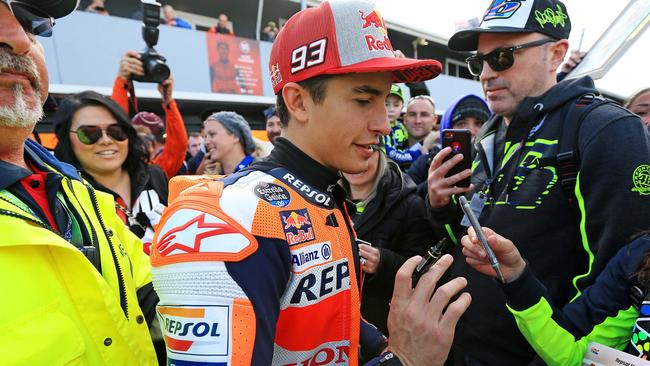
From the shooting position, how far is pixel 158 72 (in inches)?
131

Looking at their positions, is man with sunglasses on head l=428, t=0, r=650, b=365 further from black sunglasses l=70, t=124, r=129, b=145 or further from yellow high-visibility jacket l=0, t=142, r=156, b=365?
black sunglasses l=70, t=124, r=129, b=145

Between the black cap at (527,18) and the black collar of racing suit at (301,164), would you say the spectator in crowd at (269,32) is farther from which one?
the black collar of racing suit at (301,164)

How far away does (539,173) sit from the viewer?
1811 mm

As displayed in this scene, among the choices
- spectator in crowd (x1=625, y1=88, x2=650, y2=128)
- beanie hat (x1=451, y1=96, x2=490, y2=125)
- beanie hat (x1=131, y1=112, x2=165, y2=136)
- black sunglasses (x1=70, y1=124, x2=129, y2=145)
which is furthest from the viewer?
beanie hat (x1=131, y1=112, x2=165, y2=136)

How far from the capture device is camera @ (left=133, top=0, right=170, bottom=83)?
3.29 metres

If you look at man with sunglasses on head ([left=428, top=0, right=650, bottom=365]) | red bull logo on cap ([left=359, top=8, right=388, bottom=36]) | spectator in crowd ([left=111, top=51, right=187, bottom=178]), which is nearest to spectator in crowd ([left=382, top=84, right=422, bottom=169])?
spectator in crowd ([left=111, top=51, right=187, bottom=178])

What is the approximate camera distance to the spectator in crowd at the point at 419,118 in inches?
203

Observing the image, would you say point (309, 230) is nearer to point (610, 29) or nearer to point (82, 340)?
point (82, 340)

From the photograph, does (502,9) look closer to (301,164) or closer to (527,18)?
(527,18)

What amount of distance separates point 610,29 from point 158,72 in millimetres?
3911

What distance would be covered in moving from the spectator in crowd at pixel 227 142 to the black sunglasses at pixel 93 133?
62.5 inches

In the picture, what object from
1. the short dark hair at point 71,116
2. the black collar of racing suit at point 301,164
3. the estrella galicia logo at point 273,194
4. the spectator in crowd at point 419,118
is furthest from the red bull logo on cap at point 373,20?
the spectator in crowd at point 419,118

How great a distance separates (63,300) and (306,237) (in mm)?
706

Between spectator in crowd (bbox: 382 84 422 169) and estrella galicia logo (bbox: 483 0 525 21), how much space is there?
2.20 metres
